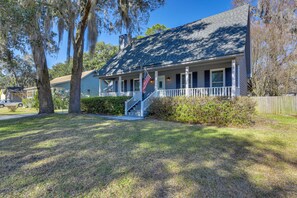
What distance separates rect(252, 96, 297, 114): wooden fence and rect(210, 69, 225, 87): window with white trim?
3817 millimetres

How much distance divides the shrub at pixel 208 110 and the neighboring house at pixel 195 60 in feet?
4.41

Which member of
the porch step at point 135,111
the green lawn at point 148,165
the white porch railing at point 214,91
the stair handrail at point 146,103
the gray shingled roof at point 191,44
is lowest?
the green lawn at point 148,165

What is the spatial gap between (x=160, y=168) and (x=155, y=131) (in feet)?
10.1

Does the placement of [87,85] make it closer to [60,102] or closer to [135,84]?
[60,102]

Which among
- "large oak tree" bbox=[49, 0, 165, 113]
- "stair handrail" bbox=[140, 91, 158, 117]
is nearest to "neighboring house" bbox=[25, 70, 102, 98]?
"large oak tree" bbox=[49, 0, 165, 113]

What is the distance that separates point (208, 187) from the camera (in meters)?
2.90

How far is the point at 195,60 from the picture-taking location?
32.6 feet

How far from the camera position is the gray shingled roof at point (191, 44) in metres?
9.81

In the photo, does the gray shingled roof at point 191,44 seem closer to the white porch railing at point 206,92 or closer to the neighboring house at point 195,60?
the neighboring house at point 195,60

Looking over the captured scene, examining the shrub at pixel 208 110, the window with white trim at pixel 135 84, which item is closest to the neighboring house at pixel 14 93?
the window with white trim at pixel 135 84

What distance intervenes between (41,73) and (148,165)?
893 cm

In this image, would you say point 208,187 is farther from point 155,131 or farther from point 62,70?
point 62,70

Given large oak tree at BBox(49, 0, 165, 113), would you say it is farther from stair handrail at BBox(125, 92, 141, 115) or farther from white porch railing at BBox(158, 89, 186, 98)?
white porch railing at BBox(158, 89, 186, 98)

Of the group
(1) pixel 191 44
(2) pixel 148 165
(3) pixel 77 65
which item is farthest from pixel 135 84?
(2) pixel 148 165
